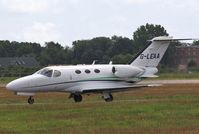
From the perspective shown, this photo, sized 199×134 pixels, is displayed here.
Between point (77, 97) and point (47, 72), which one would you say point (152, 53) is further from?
point (47, 72)

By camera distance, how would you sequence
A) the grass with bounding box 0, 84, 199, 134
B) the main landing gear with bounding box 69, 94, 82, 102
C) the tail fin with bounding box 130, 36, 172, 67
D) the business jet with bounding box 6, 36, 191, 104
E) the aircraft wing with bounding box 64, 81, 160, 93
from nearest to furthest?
the grass with bounding box 0, 84, 199, 134, the business jet with bounding box 6, 36, 191, 104, the aircraft wing with bounding box 64, 81, 160, 93, the main landing gear with bounding box 69, 94, 82, 102, the tail fin with bounding box 130, 36, 172, 67

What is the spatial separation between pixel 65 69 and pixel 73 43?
15705 centimetres

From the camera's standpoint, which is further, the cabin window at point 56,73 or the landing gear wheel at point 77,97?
the landing gear wheel at point 77,97

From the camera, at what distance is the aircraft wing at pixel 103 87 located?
39.2 m

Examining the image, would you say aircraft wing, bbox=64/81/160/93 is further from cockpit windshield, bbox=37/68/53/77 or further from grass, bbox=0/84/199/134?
grass, bbox=0/84/199/134

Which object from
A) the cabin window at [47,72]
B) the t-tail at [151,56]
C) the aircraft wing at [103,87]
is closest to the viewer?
the aircraft wing at [103,87]

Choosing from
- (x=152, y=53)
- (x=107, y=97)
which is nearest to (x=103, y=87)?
(x=107, y=97)

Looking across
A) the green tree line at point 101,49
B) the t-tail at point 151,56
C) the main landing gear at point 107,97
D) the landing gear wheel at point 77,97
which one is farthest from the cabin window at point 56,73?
the green tree line at point 101,49

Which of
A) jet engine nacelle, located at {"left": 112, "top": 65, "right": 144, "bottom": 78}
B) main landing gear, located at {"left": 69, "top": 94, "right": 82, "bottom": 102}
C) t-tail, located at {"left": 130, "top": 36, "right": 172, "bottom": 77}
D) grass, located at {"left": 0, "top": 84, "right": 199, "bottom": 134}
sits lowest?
main landing gear, located at {"left": 69, "top": 94, "right": 82, "bottom": 102}

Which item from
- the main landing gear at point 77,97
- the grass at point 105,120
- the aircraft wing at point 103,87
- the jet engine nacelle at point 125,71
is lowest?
the main landing gear at point 77,97

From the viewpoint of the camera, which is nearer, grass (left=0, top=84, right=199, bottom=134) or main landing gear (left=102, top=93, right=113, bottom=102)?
grass (left=0, top=84, right=199, bottom=134)

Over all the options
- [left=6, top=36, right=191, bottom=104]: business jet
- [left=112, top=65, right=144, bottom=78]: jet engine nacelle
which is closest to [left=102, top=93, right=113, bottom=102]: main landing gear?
[left=6, top=36, right=191, bottom=104]: business jet

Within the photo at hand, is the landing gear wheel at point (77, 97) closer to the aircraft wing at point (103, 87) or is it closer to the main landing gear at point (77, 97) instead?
the main landing gear at point (77, 97)

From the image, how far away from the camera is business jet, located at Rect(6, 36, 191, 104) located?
38.6 meters
